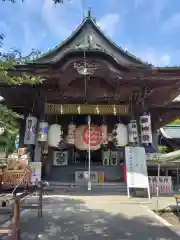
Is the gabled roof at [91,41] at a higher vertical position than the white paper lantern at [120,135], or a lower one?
higher

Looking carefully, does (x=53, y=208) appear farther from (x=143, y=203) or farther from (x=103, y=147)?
(x=103, y=147)

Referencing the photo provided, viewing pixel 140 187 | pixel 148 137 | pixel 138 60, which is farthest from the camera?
pixel 138 60

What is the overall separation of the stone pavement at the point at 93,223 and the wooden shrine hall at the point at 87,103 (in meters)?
3.98

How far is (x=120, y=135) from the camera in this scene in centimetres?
1190

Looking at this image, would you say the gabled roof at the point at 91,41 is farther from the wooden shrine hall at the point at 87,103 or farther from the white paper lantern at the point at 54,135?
the white paper lantern at the point at 54,135

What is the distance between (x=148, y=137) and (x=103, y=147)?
288 cm

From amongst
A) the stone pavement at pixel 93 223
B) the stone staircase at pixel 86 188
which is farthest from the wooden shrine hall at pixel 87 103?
the stone pavement at pixel 93 223

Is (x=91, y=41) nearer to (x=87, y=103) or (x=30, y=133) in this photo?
(x=87, y=103)

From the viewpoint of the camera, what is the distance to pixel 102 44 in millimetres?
14789

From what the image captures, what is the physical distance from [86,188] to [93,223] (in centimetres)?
505

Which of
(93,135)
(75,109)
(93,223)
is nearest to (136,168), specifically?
(93,135)

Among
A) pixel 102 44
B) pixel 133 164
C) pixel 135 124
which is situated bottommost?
pixel 133 164

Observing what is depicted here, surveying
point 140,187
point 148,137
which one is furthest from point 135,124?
point 140,187

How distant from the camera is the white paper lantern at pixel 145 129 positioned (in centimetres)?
1175
